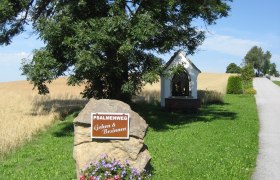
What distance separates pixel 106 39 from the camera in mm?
16422

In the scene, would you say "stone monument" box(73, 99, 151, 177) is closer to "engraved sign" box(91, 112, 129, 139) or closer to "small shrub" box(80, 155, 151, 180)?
"engraved sign" box(91, 112, 129, 139)

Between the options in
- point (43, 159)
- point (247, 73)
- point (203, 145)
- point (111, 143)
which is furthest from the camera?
point (247, 73)

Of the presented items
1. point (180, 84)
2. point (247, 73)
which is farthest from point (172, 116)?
point (247, 73)

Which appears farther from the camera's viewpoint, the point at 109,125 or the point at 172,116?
the point at 172,116

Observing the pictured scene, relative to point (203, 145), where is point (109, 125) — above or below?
above

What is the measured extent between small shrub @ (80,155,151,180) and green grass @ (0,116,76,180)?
5.12 ft

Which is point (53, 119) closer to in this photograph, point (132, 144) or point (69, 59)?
point (69, 59)

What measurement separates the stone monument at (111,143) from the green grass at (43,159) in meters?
1.08

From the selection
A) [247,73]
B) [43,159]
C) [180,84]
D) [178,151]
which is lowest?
[43,159]

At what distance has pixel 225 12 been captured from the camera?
24766 mm

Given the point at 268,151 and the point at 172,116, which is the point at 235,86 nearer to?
the point at 172,116

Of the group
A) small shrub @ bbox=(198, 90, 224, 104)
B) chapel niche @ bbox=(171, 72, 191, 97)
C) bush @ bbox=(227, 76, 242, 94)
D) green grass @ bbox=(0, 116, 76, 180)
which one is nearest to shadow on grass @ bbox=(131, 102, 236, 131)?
chapel niche @ bbox=(171, 72, 191, 97)

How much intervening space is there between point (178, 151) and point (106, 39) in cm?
552

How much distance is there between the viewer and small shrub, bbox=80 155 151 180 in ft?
28.5
